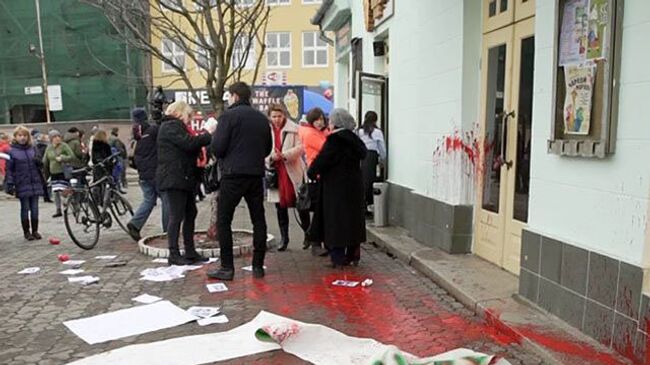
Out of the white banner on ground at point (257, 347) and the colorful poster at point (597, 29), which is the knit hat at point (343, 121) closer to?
the white banner on ground at point (257, 347)

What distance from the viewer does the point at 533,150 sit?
4.79 meters

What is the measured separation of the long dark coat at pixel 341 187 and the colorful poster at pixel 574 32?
257cm

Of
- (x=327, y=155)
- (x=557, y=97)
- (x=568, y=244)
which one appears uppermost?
(x=557, y=97)

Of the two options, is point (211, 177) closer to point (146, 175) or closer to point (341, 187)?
→ point (146, 175)

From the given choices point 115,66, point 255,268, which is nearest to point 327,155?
point 255,268

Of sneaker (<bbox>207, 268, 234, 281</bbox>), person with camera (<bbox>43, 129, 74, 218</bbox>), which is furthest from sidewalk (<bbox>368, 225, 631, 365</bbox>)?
person with camera (<bbox>43, 129, 74, 218</bbox>)

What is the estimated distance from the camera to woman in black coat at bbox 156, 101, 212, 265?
21.1 ft

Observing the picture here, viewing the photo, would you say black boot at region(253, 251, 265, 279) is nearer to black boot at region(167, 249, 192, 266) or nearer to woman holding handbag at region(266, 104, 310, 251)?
black boot at region(167, 249, 192, 266)

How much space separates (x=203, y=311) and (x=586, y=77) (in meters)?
3.39

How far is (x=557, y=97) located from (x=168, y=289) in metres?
3.82

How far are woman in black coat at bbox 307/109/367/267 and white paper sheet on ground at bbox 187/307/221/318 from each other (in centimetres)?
170

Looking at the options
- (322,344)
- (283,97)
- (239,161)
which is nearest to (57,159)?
(283,97)

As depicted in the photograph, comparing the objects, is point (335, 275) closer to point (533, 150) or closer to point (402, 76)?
point (533, 150)

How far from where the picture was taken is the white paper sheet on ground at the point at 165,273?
625 centimetres
